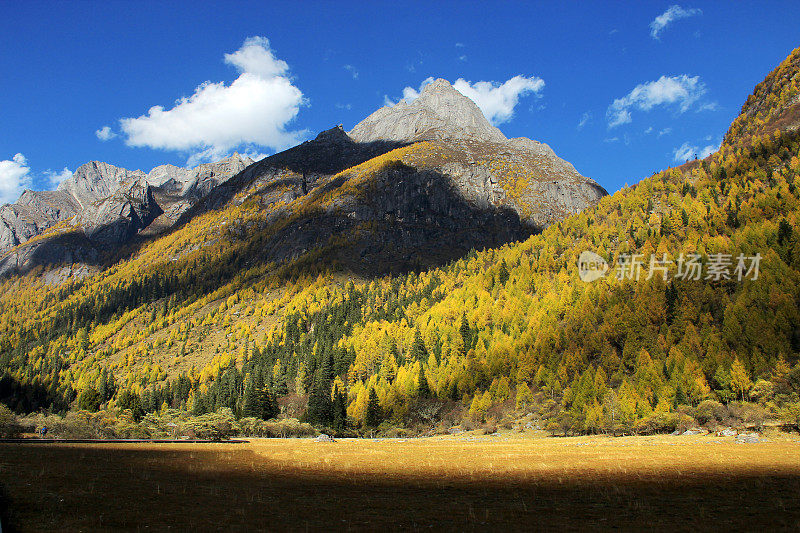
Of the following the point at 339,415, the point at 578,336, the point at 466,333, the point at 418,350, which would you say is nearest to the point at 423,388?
the point at 418,350

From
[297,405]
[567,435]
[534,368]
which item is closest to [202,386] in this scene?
[297,405]

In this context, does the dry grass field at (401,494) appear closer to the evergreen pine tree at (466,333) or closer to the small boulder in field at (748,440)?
the small boulder in field at (748,440)

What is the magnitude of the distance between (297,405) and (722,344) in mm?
102644

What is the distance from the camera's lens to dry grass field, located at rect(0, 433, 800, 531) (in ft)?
55.6

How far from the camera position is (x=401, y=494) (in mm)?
23562

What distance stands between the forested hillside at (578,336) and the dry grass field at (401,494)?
161 feet

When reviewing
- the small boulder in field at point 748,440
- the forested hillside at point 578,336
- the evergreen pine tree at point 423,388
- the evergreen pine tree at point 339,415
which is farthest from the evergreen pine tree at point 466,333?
the small boulder in field at point 748,440

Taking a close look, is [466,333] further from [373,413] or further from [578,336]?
[373,413]

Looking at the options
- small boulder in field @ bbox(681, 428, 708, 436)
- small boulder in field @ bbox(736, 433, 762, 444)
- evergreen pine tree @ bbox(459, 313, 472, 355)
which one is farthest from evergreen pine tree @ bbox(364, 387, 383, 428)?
small boulder in field @ bbox(736, 433, 762, 444)

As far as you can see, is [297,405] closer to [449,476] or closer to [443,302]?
[443,302]

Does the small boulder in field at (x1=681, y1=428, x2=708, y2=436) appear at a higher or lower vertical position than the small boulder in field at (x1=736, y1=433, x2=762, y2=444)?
lower

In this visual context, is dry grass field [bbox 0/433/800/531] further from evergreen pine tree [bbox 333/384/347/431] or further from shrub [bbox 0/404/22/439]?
evergreen pine tree [bbox 333/384/347/431]

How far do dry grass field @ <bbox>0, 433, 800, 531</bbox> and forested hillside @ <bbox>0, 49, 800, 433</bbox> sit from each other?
161 ft

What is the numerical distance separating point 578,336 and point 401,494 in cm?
10205
